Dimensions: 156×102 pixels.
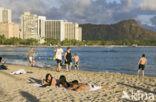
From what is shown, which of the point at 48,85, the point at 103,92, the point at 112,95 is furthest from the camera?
the point at 48,85

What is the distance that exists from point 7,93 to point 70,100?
2911mm

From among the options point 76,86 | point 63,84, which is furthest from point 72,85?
point 63,84

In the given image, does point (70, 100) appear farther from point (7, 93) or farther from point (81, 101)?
point (7, 93)

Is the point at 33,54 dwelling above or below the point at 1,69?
above

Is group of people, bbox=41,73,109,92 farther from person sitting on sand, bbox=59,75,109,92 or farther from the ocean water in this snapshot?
the ocean water

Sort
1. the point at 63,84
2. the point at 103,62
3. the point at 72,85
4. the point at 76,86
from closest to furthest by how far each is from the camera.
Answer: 1. the point at 76,86
2. the point at 72,85
3. the point at 63,84
4. the point at 103,62

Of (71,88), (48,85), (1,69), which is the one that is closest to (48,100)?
(71,88)

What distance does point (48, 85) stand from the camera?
32.0ft

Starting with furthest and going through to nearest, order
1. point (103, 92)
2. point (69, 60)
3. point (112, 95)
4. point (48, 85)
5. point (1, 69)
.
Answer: point (1, 69) → point (69, 60) → point (48, 85) → point (103, 92) → point (112, 95)

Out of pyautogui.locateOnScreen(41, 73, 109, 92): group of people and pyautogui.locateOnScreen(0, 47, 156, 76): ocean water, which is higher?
pyautogui.locateOnScreen(41, 73, 109, 92): group of people

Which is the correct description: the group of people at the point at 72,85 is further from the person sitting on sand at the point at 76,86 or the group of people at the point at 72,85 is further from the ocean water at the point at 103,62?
the ocean water at the point at 103,62

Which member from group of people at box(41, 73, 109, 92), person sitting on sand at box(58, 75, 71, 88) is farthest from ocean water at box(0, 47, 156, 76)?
person sitting on sand at box(58, 75, 71, 88)

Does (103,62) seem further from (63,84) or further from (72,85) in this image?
(72,85)

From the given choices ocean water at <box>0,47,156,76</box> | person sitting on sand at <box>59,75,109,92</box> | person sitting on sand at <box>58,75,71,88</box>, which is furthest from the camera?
ocean water at <box>0,47,156,76</box>
